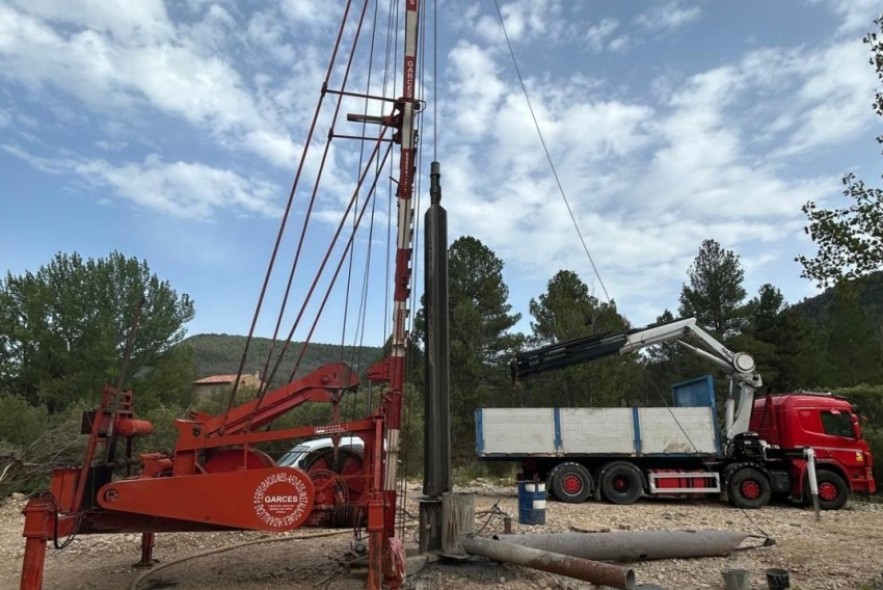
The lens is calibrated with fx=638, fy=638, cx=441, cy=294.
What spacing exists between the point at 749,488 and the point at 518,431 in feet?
18.2

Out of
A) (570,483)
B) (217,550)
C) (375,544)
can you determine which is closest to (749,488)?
(570,483)

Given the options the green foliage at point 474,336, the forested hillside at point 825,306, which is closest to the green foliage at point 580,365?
the green foliage at point 474,336

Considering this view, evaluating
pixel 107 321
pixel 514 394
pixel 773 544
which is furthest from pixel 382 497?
pixel 107 321

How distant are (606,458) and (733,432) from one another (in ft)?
10.6

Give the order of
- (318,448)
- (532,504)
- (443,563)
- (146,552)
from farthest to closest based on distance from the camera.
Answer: (532,504), (318,448), (146,552), (443,563)

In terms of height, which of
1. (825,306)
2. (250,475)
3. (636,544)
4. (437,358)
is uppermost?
(825,306)

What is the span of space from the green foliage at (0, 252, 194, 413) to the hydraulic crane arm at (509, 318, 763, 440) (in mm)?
21118

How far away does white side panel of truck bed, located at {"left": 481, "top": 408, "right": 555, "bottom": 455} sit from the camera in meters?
15.6

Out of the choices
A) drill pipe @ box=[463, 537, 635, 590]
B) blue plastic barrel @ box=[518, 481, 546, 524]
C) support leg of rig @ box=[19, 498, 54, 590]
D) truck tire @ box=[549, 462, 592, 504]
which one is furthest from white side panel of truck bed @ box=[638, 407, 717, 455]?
support leg of rig @ box=[19, 498, 54, 590]

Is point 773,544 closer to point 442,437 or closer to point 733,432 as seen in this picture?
point 442,437

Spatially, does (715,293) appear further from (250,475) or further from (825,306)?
(250,475)

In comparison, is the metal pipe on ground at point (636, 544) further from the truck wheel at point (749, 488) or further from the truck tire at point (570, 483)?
the truck wheel at point (749, 488)

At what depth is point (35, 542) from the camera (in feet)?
19.4

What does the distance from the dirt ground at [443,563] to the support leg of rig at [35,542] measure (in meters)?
1.67
